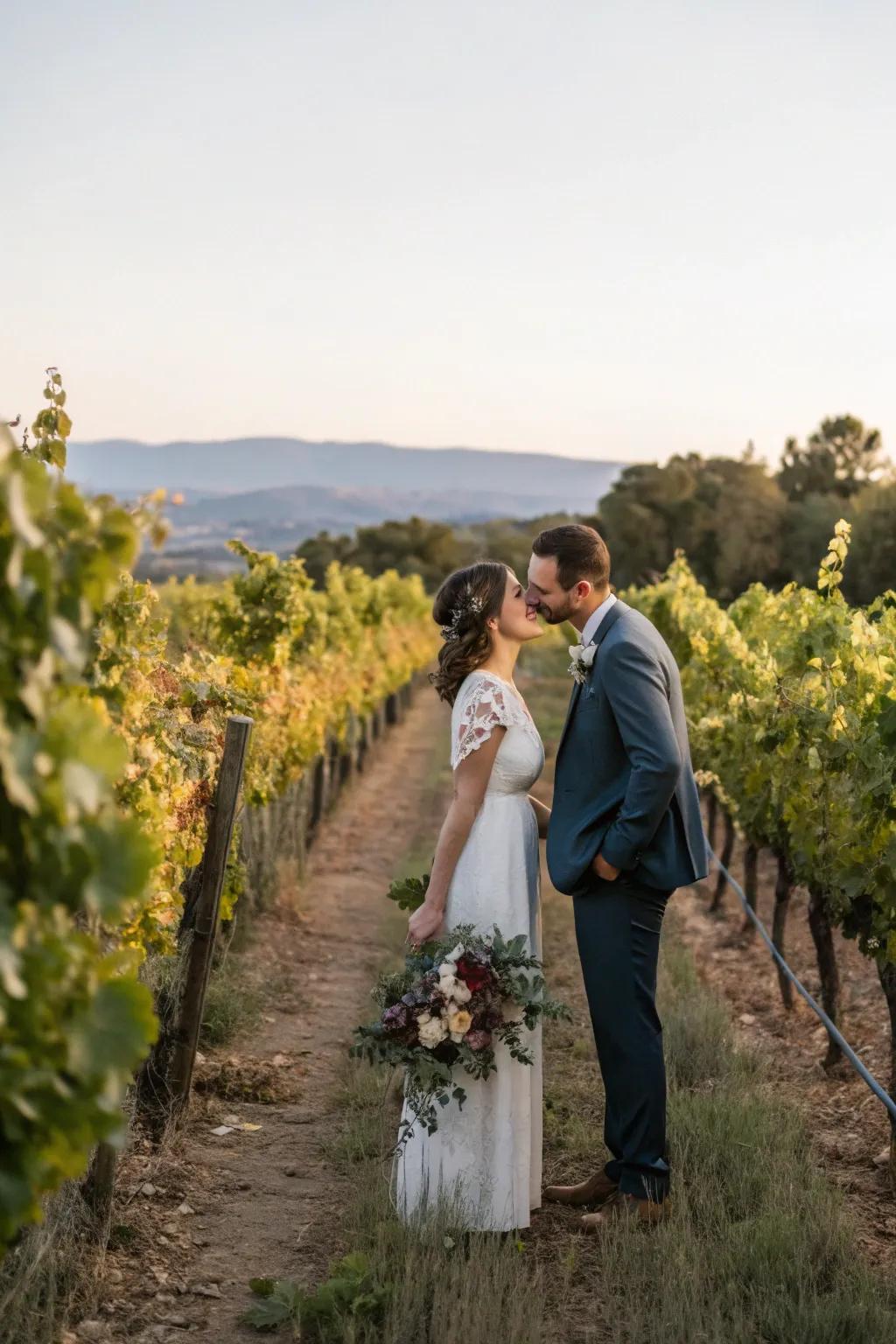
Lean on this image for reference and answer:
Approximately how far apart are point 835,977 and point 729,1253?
3112 millimetres

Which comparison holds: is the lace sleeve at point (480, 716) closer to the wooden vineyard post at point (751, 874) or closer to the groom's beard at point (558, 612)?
the groom's beard at point (558, 612)

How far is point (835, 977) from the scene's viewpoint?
21.6 ft

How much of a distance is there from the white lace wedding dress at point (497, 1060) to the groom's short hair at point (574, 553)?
16.0 inches

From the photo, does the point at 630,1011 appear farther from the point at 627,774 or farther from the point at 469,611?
the point at 469,611

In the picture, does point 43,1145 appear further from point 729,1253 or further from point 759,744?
point 759,744

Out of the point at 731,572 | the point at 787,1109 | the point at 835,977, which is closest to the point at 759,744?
the point at 835,977

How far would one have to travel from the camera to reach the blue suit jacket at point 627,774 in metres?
3.77

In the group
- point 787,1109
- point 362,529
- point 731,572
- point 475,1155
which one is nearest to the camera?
point 475,1155

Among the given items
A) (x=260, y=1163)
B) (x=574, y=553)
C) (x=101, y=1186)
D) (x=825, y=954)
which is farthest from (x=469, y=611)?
(x=825, y=954)

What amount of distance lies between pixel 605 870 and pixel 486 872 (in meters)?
0.41

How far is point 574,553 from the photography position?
403 cm

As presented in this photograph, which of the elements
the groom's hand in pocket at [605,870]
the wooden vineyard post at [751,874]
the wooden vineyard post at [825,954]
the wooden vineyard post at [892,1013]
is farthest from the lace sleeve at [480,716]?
the wooden vineyard post at [751,874]

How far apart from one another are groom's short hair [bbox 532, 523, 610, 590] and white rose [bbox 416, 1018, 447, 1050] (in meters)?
1.36

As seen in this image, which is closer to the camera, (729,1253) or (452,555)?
(729,1253)
